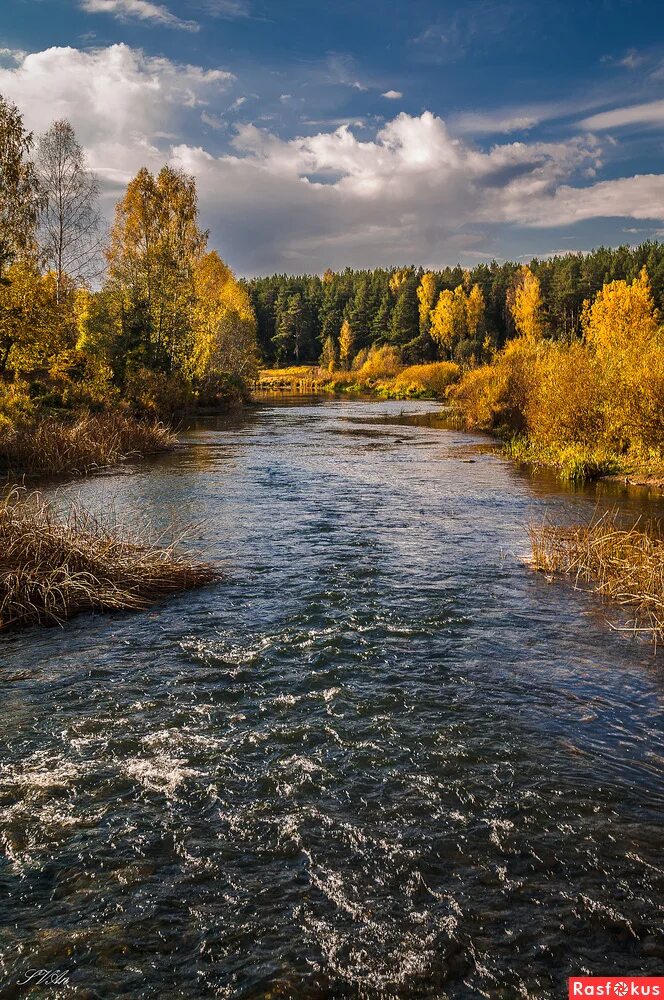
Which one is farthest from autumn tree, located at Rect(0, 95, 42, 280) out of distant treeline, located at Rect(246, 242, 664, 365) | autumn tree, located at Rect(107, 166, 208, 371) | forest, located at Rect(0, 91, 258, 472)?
distant treeline, located at Rect(246, 242, 664, 365)

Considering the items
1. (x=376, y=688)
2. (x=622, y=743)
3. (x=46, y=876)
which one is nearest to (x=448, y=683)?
(x=376, y=688)

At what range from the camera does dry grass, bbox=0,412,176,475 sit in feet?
78.0

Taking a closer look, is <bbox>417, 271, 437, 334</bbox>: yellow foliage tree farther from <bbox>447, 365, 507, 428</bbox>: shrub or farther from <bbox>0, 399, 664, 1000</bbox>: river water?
<bbox>0, 399, 664, 1000</bbox>: river water

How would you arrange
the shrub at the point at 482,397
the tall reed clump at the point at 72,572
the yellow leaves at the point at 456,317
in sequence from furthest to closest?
1. the yellow leaves at the point at 456,317
2. the shrub at the point at 482,397
3. the tall reed clump at the point at 72,572

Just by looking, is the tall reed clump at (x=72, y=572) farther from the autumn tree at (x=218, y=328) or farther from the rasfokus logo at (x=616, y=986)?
the autumn tree at (x=218, y=328)

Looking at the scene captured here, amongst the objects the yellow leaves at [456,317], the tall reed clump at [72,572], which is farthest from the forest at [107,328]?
the yellow leaves at [456,317]

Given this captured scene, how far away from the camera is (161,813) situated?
5688mm

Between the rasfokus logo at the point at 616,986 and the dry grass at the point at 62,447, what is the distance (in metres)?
23.2

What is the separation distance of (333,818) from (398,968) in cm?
152

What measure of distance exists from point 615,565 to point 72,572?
935 cm

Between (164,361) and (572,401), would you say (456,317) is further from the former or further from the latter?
(572,401)

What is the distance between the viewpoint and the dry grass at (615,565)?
10.5 metres

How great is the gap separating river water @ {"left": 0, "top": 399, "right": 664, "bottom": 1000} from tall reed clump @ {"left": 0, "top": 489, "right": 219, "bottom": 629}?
452 millimetres

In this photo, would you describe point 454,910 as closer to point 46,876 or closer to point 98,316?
point 46,876
